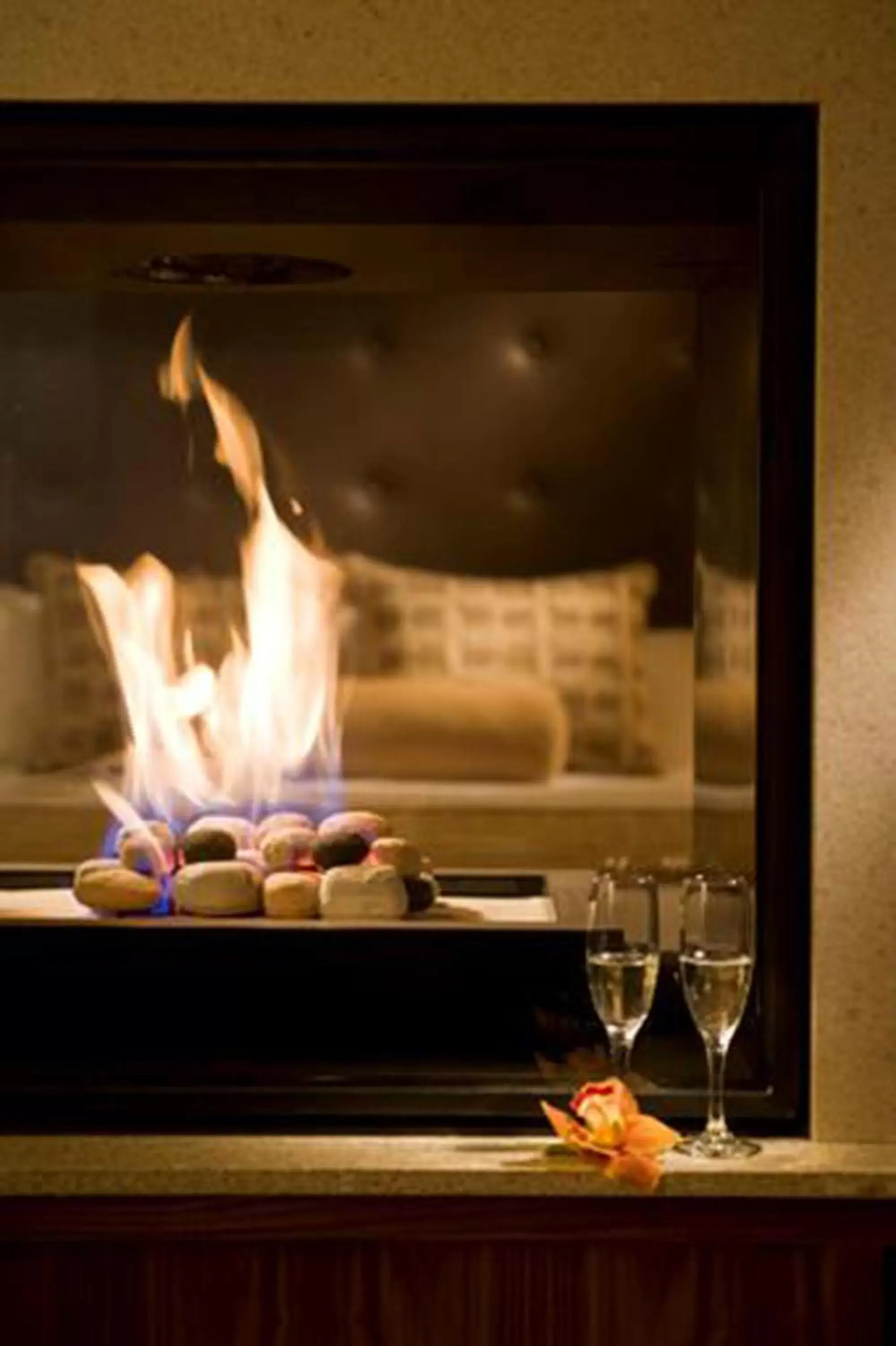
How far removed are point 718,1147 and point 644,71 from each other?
1058 mm

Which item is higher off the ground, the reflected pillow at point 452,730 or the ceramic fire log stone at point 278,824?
the reflected pillow at point 452,730

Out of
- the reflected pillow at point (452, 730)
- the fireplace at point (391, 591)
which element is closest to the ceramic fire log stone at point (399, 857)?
the fireplace at point (391, 591)

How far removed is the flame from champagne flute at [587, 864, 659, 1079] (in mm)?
533

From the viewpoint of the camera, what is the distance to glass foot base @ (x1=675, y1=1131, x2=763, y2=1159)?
7.38 feet

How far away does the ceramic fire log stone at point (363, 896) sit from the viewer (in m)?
2.50

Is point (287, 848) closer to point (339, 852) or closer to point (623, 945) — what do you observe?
point (339, 852)

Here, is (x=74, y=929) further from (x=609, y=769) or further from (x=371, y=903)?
(x=609, y=769)

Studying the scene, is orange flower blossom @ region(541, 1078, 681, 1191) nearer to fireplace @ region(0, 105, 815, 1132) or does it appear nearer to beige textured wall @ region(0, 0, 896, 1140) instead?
fireplace @ region(0, 105, 815, 1132)

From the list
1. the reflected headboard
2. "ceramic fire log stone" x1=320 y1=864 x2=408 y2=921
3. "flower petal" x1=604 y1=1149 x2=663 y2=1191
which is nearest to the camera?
"flower petal" x1=604 y1=1149 x2=663 y2=1191

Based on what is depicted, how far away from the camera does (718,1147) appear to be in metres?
2.26

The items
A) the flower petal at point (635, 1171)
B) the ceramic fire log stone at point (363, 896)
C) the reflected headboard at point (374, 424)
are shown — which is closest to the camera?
the flower petal at point (635, 1171)

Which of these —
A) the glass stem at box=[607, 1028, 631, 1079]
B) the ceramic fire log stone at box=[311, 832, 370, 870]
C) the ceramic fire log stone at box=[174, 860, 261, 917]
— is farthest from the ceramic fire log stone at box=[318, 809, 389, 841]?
the glass stem at box=[607, 1028, 631, 1079]

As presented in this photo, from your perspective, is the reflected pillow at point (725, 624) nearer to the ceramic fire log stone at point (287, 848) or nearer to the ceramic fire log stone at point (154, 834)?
the ceramic fire log stone at point (287, 848)

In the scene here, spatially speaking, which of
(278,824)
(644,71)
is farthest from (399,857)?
(644,71)
